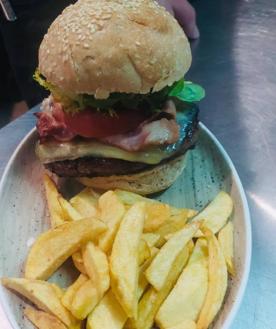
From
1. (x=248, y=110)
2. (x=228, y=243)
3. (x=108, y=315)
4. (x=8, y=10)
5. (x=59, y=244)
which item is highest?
(x=8, y=10)

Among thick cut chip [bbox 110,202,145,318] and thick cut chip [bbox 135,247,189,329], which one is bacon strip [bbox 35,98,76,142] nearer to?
thick cut chip [bbox 110,202,145,318]

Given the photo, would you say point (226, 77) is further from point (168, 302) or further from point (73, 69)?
point (168, 302)

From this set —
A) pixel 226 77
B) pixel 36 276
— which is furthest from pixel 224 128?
pixel 36 276

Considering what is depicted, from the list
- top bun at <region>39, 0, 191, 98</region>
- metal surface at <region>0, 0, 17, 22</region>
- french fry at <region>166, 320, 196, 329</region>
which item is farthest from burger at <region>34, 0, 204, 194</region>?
metal surface at <region>0, 0, 17, 22</region>

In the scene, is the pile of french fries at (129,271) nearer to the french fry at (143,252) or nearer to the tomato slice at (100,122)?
the french fry at (143,252)

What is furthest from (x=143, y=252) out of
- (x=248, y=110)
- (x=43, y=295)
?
(x=248, y=110)

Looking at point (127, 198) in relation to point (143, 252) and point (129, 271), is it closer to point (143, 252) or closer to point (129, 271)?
point (143, 252)
